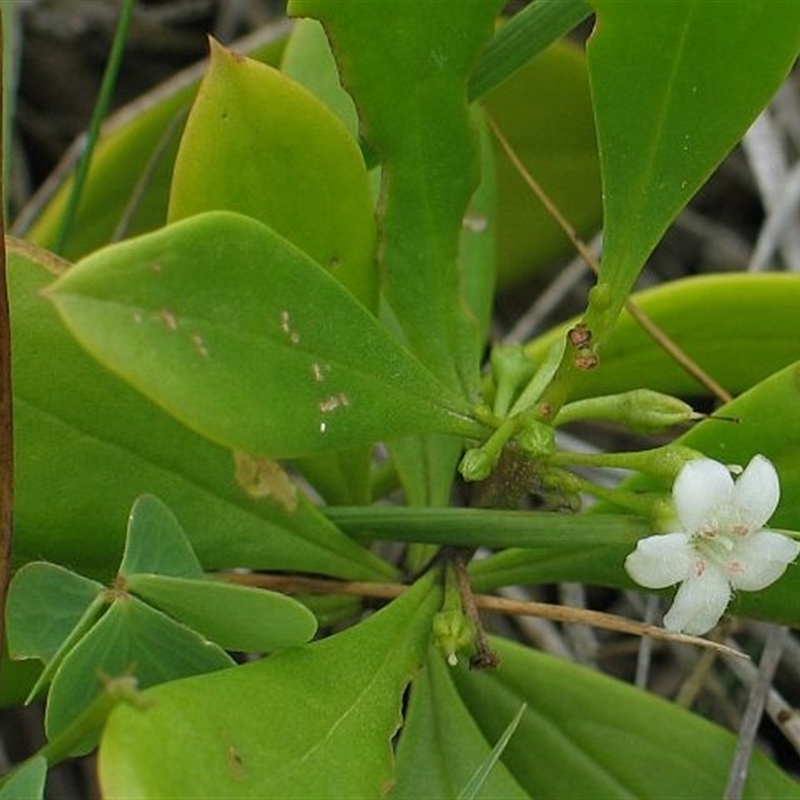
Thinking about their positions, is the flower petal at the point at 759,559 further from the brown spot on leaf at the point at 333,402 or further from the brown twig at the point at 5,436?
the brown twig at the point at 5,436

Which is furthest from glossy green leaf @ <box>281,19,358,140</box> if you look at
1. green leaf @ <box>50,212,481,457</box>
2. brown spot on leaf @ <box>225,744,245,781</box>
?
brown spot on leaf @ <box>225,744,245,781</box>

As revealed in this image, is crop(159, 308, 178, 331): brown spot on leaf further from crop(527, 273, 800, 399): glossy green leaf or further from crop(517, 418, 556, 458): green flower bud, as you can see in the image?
crop(527, 273, 800, 399): glossy green leaf

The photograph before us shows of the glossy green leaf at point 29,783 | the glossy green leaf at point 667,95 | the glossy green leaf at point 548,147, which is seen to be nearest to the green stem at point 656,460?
the glossy green leaf at point 667,95

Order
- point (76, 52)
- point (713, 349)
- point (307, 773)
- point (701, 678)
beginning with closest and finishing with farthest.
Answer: point (307, 773) < point (713, 349) < point (701, 678) < point (76, 52)

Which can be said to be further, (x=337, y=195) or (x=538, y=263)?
(x=538, y=263)

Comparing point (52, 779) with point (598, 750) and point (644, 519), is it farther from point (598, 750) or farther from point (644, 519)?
point (644, 519)

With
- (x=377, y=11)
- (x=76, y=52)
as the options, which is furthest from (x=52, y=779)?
(x=76, y=52)

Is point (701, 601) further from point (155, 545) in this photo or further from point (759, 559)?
point (155, 545)
